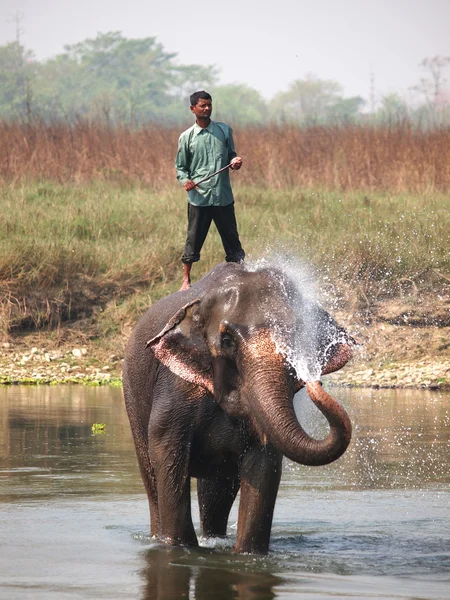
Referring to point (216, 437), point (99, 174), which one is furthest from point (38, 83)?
point (216, 437)

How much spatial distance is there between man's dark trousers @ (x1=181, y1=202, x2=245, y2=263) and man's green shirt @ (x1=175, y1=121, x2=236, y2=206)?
0.08 meters


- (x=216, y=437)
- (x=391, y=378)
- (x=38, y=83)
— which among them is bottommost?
(x=391, y=378)

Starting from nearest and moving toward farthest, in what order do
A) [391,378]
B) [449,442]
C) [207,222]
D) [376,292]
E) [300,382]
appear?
[300,382]
[207,222]
[449,442]
[391,378]
[376,292]

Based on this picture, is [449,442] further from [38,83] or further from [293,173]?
[38,83]

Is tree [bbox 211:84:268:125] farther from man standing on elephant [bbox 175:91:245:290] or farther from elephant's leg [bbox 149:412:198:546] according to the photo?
elephant's leg [bbox 149:412:198:546]

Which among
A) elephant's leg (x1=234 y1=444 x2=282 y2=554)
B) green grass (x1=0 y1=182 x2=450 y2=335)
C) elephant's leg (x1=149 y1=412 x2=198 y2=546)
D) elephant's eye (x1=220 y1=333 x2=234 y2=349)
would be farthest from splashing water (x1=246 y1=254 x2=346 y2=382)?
green grass (x1=0 y1=182 x2=450 y2=335)

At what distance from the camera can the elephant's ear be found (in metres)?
7.62

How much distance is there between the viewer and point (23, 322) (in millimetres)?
19141

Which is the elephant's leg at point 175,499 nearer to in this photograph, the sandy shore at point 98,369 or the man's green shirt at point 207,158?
the man's green shirt at point 207,158

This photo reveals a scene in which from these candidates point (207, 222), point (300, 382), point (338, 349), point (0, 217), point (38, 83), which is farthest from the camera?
point (38, 83)

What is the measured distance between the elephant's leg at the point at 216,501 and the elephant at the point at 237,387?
0.14 m

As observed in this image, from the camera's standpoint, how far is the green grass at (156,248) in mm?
19250

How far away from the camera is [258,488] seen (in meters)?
7.73

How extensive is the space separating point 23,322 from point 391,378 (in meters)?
Result: 5.39
